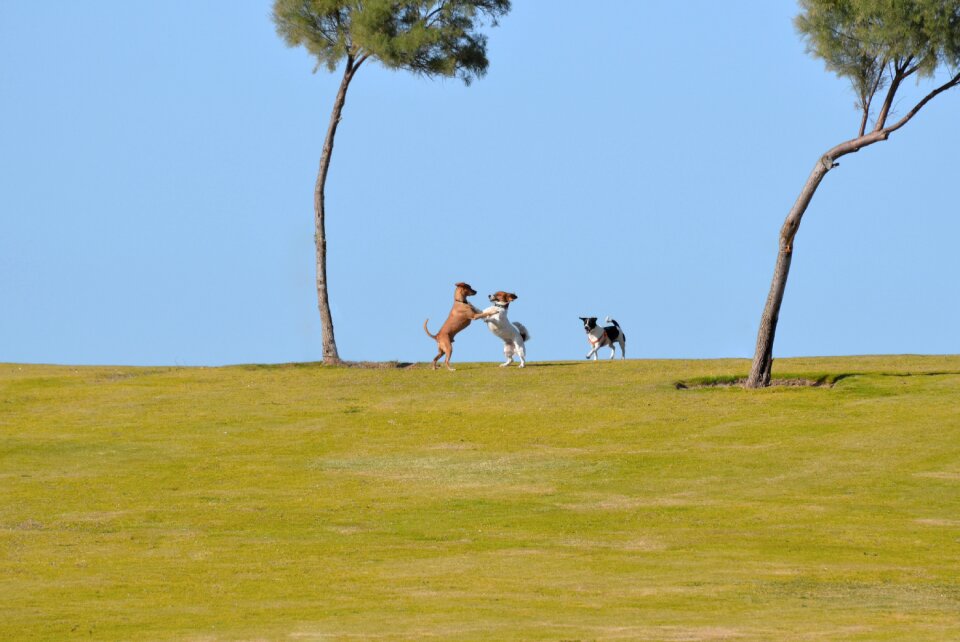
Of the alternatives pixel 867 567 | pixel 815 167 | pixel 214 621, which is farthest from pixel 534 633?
pixel 815 167

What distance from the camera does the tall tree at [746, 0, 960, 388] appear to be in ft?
130

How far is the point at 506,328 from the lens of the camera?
41.2 meters

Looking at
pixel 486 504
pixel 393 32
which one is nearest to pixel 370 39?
pixel 393 32

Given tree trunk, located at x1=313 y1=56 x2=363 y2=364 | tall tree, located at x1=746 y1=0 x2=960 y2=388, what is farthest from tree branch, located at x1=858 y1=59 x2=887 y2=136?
tree trunk, located at x1=313 y1=56 x2=363 y2=364

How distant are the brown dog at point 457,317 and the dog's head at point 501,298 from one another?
14.8 inches

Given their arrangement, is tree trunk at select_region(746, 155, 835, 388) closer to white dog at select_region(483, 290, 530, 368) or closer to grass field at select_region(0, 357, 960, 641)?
grass field at select_region(0, 357, 960, 641)

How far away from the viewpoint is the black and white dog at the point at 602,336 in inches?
1777

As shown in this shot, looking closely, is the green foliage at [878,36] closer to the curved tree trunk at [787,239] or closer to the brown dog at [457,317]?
the curved tree trunk at [787,239]

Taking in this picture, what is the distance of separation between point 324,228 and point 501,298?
380 inches

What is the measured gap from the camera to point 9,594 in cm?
1991

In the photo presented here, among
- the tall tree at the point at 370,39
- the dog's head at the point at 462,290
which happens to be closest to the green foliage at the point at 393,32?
the tall tree at the point at 370,39

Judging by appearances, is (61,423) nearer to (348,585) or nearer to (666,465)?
(666,465)

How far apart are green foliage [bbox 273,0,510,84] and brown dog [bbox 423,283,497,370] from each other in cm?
1029

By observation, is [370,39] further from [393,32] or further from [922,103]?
[922,103]
